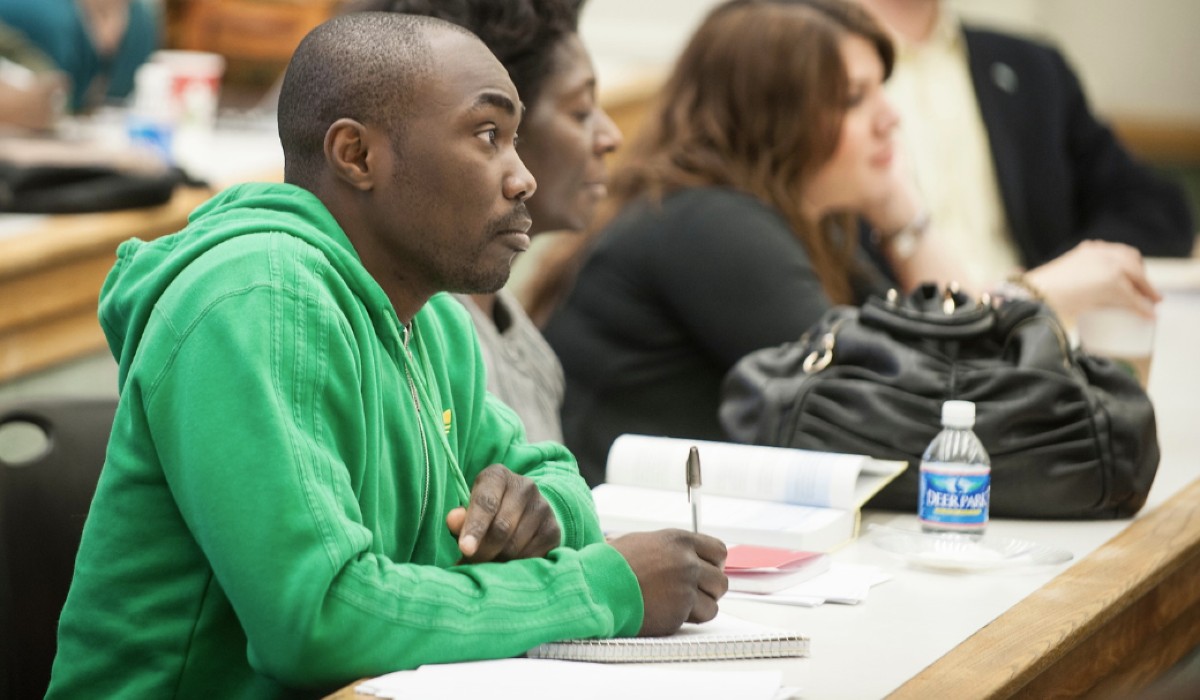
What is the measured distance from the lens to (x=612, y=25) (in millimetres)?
5523

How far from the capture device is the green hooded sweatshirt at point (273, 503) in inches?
40.4

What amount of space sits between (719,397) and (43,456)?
1.09m

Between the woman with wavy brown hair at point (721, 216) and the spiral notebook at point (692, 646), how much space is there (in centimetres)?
94

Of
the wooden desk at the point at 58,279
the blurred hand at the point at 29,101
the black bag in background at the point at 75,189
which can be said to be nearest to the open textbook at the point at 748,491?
the wooden desk at the point at 58,279

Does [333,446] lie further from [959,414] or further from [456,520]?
[959,414]

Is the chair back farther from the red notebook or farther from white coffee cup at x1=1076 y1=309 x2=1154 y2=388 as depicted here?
white coffee cup at x1=1076 y1=309 x2=1154 y2=388

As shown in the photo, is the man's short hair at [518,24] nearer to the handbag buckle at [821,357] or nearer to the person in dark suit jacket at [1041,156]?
the handbag buckle at [821,357]

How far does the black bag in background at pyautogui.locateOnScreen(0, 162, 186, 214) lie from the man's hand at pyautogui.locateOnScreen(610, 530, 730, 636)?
82.3 inches

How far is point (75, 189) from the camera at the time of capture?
3.04m

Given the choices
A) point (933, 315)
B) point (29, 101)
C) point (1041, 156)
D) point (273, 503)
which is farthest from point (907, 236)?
point (29, 101)

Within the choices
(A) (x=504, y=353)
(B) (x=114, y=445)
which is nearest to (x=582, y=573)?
(B) (x=114, y=445)

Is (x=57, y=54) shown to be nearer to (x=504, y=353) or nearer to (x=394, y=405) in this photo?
(x=504, y=353)

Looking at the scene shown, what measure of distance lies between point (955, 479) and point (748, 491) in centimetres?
23

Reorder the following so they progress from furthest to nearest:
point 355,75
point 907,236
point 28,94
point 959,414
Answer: point 28,94 < point 907,236 < point 959,414 < point 355,75
